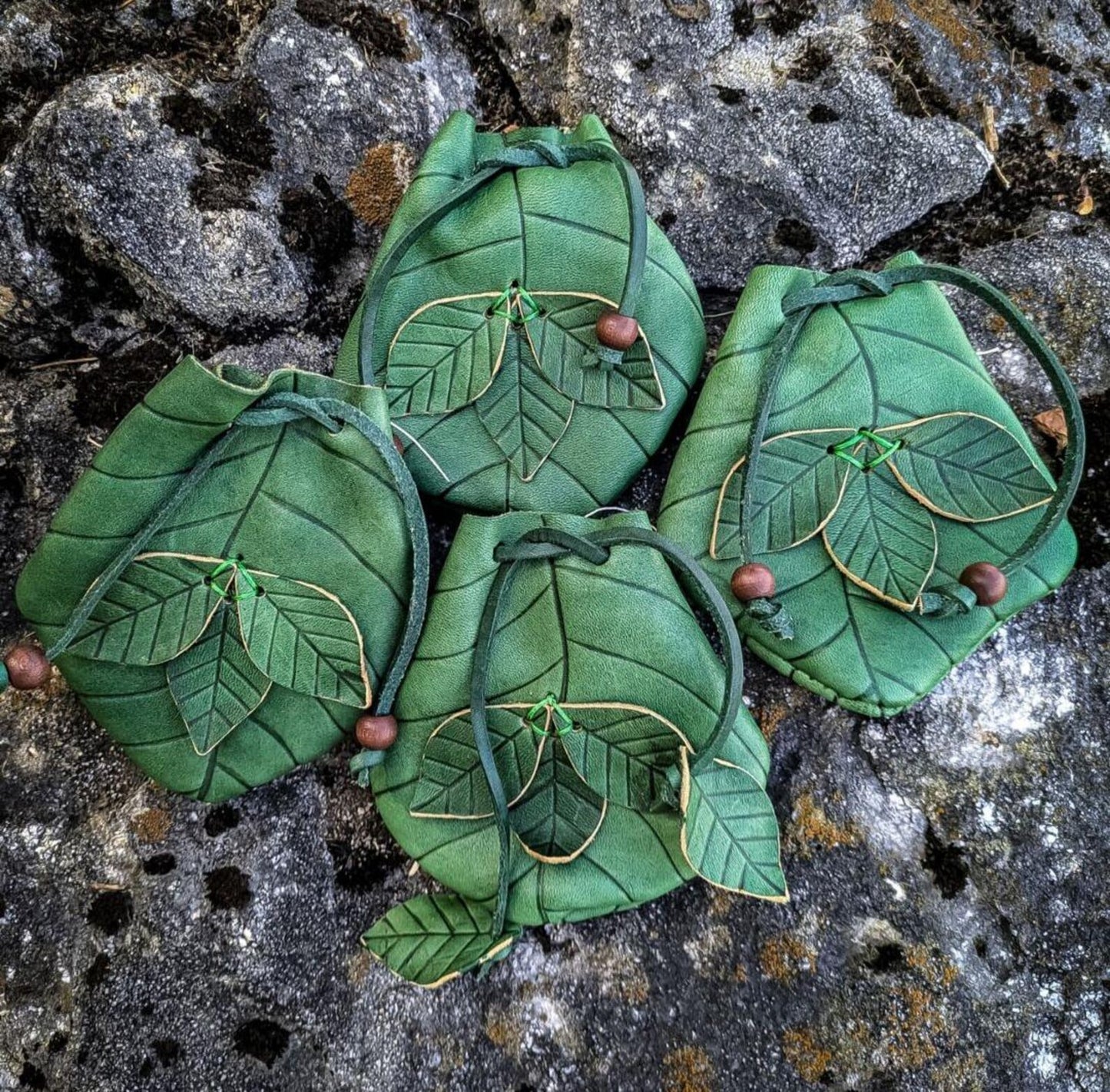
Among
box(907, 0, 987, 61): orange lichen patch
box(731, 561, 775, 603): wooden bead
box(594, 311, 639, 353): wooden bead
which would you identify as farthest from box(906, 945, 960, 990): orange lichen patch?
box(907, 0, 987, 61): orange lichen patch

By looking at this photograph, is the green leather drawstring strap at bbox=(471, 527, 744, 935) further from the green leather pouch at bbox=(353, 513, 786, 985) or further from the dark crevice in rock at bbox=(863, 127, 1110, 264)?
the dark crevice in rock at bbox=(863, 127, 1110, 264)

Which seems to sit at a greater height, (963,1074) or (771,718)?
(771,718)

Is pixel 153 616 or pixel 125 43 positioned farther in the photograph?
pixel 125 43

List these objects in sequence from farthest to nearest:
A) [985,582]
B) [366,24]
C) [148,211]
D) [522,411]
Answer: [366,24] < [148,211] < [522,411] < [985,582]

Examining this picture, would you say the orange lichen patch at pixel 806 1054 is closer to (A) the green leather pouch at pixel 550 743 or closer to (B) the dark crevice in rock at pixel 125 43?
(A) the green leather pouch at pixel 550 743

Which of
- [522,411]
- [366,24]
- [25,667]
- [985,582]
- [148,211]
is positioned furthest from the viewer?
[366,24]

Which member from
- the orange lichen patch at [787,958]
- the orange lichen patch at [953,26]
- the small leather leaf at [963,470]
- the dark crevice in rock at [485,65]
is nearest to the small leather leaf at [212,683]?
the orange lichen patch at [787,958]

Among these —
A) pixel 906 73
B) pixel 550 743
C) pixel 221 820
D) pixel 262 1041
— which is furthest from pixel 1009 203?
pixel 262 1041

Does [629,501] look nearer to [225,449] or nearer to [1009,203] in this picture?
[225,449]
